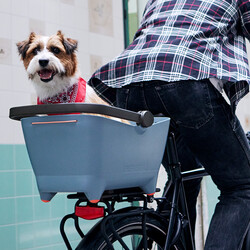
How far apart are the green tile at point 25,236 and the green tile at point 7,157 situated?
0.32m

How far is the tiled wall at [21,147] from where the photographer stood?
7.21 feet

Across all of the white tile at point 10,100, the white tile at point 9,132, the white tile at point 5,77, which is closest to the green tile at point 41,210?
the white tile at point 9,132

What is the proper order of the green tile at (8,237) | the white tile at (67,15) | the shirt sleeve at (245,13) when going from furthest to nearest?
the white tile at (67,15), the green tile at (8,237), the shirt sleeve at (245,13)

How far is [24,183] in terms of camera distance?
7.42ft

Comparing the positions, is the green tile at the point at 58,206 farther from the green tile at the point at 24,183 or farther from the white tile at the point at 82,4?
the white tile at the point at 82,4

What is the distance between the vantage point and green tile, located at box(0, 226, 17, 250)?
2148 mm

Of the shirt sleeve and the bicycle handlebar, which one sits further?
the shirt sleeve

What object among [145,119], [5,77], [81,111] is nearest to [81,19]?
[5,77]

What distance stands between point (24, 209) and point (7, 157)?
0.96 ft

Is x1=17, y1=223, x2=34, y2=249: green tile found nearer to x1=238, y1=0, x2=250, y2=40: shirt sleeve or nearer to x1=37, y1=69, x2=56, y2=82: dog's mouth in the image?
x1=37, y1=69, x2=56, y2=82: dog's mouth

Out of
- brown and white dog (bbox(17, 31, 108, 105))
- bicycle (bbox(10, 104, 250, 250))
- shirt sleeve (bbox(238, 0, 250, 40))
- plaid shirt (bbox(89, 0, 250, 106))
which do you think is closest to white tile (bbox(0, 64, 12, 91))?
brown and white dog (bbox(17, 31, 108, 105))

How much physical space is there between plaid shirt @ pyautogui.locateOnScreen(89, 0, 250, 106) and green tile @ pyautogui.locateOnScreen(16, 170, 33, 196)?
107 centimetres

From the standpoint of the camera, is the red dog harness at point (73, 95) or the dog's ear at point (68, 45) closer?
the red dog harness at point (73, 95)

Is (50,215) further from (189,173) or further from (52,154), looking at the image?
(52,154)
